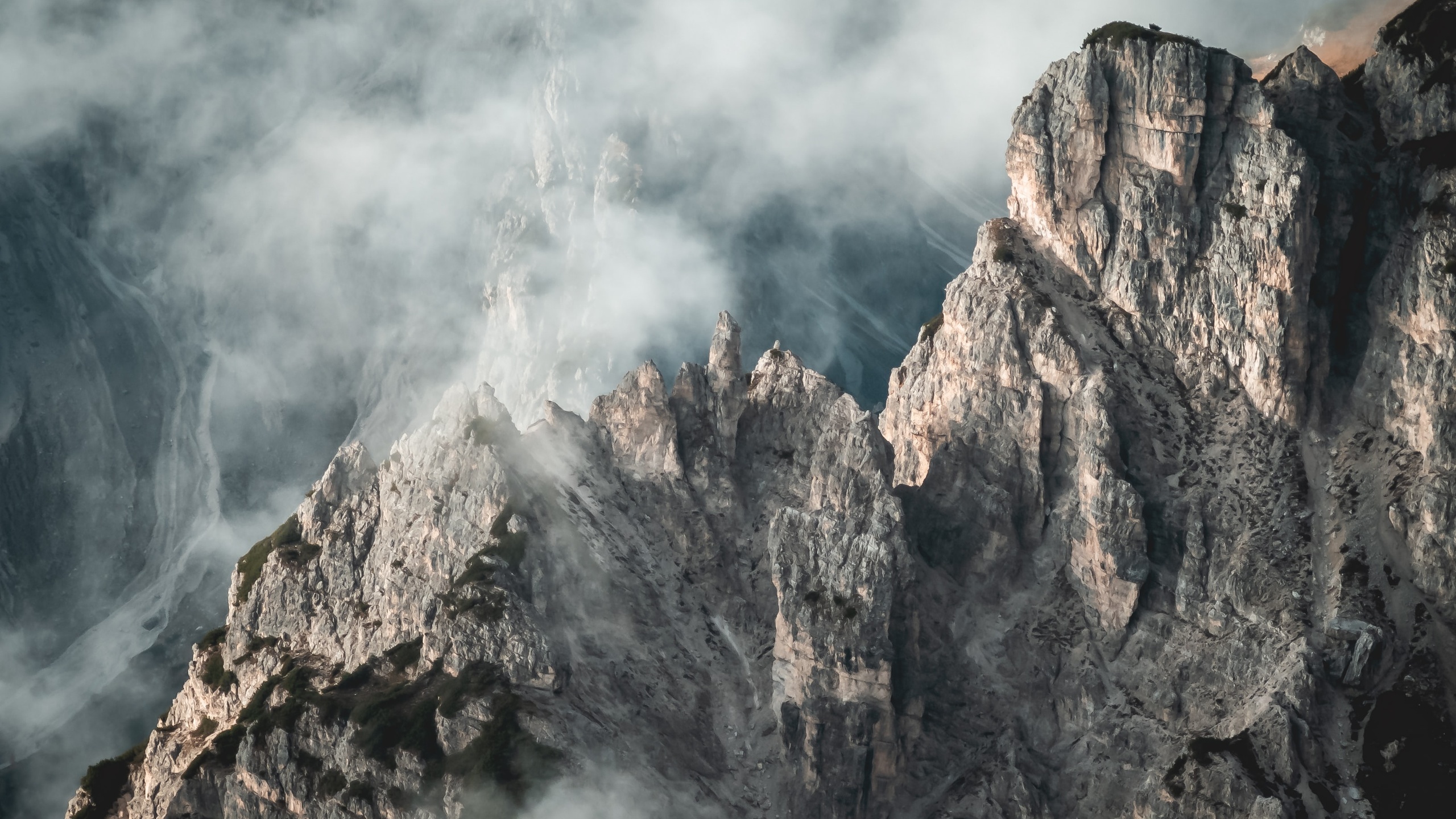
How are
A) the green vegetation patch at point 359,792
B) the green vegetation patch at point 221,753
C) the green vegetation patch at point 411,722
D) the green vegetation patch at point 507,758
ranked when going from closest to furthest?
the green vegetation patch at point 507,758, the green vegetation patch at point 411,722, the green vegetation patch at point 359,792, the green vegetation patch at point 221,753

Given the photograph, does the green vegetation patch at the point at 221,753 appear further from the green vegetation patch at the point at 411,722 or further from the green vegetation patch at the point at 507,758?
the green vegetation patch at the point at 507,758

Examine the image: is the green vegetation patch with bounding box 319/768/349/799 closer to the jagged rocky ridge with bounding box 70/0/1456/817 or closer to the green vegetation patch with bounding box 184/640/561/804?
the green vegetation patch with bounding box 184/640/561/804

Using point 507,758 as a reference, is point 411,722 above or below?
above

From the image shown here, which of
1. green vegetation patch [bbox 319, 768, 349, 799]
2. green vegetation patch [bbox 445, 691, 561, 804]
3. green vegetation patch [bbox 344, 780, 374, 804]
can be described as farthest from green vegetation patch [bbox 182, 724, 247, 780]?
green vegetation patch [bbox 445, 691, 561, 804]

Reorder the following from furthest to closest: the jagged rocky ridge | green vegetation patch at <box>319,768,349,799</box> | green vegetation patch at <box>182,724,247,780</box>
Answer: green vegetation patch at <box>182,724,247,780</box>, green vegetation patch at <box>319,768,349,799</box>, the jagged rocky ridge

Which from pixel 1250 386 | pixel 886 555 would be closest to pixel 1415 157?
pixel 1250 386

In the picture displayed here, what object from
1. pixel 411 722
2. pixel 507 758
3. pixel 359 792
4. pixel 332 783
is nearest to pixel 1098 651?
pixel 507 758

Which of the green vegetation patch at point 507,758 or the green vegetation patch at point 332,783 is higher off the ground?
the green vegetation patch at point 332,783

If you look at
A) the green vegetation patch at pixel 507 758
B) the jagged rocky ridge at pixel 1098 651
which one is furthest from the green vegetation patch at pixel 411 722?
the jagged rocky ridge at pixel 1098 651

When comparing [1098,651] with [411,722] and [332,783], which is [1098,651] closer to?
[411,722]

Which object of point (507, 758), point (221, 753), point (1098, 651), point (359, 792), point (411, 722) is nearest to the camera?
point (507, 758)

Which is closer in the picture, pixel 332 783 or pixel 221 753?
pixel 332 783

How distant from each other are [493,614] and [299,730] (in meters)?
28.2

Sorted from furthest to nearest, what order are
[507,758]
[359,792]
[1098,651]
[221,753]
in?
1. [1098,651]
2. [221,753]
3. [359,792]
4. [507,758]
